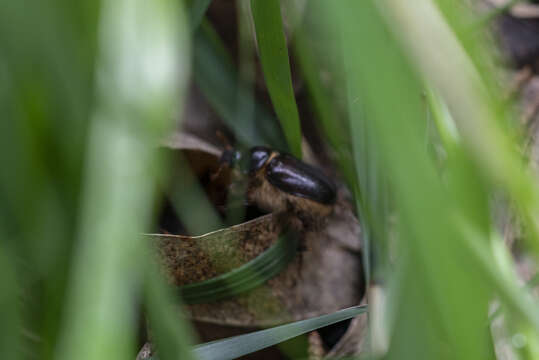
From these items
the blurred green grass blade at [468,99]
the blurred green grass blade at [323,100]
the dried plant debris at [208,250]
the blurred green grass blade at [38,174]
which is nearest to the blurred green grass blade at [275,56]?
the blurred green grass blade at [323,100]

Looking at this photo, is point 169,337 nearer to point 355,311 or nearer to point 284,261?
point 355,311

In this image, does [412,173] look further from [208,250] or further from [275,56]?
[208,250]

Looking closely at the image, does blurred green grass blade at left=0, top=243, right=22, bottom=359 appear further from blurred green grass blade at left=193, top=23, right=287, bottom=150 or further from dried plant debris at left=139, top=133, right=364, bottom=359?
blurred green grass blade at left=193, top=23, right=287, bottom=150

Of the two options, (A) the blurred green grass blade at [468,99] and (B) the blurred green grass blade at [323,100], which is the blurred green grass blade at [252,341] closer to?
(B) the blurred green grass blade at [323,100]

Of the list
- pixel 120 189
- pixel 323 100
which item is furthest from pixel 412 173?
pixel 323 100

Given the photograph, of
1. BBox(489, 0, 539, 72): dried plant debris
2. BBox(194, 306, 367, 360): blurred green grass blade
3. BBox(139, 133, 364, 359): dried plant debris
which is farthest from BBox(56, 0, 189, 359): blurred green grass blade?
BBox(489, 0, 539, 72): dried plant debris

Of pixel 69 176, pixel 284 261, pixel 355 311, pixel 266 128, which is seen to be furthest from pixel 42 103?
pixel 266 128
